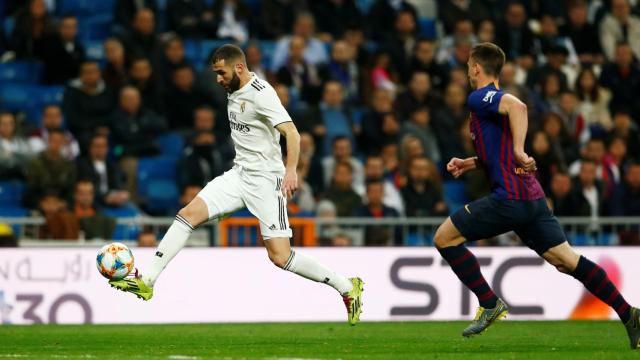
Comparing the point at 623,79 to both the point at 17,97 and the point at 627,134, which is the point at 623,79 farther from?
the point at 17,97

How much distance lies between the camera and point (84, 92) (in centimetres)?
1694

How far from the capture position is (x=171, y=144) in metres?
17.6

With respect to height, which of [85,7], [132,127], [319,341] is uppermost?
[85,7]

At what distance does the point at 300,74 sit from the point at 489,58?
30.5ft

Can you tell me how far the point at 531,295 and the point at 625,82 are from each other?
7.21 m

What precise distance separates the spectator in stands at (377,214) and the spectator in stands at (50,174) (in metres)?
3.61

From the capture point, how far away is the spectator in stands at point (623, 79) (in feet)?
66.5

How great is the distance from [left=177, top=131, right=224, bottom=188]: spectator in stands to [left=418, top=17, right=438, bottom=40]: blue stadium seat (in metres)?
6.01

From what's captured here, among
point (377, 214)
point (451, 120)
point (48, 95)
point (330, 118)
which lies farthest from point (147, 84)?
point (451, 120)

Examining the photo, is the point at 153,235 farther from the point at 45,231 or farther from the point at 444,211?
the point at 444,211

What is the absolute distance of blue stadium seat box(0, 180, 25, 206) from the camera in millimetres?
15844

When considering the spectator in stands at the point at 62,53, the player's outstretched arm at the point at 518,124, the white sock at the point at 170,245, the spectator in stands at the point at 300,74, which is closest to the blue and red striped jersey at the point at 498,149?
the player's outstretched arm at the point at 518,124

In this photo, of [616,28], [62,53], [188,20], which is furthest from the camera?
[616,28]

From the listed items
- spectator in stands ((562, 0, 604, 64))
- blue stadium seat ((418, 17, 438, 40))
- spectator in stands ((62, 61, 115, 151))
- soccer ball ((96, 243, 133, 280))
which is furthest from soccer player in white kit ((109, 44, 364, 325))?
spectator in stands ((562, 0, 604, 64))
